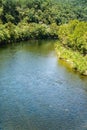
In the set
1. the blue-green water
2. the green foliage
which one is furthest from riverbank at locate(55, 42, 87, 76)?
the green foliage

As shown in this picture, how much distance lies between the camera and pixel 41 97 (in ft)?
140

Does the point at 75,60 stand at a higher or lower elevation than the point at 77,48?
higher

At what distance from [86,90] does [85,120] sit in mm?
11451

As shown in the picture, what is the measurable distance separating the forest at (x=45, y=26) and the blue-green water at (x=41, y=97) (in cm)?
552

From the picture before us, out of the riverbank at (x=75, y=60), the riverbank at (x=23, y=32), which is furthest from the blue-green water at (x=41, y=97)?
the riverbank at (x=23, y=32)

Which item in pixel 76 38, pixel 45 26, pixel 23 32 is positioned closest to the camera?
pixel 76 38

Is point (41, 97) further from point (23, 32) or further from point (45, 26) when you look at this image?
point (45, 26)

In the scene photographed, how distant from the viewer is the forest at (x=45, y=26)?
226 feet

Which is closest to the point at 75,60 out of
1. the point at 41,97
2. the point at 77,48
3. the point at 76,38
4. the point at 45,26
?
the point at 77,48

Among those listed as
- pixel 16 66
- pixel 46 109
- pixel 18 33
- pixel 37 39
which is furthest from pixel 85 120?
pixel 37 39

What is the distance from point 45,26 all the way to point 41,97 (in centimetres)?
9178

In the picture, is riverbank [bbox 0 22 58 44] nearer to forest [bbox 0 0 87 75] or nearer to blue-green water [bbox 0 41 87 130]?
forest [bbox 0 0 87 75]

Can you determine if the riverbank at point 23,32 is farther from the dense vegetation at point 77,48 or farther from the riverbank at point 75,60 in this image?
the riverbank at point 75,60

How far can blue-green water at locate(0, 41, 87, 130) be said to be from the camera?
34406mm
